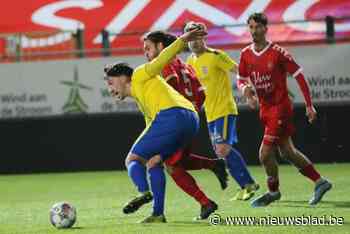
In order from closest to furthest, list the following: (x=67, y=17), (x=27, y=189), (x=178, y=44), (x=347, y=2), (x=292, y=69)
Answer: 1. (x=178, y=44)
2. (x=292, y=69)
3. (x=27, y=189)
4. (x=347, y=2)
5. (x=67, y=17)

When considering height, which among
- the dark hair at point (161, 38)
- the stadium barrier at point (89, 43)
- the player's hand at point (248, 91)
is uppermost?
the stadium barrier at point (89, 43)

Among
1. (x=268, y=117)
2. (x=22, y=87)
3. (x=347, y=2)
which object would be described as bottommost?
(x=268, y=117)

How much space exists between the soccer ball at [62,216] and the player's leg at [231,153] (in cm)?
316

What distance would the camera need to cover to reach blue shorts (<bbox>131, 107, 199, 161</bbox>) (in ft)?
31.6

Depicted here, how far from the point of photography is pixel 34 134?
1945 cm

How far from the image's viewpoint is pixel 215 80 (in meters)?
13.6

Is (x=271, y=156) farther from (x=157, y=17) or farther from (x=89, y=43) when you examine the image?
(x=157, y=17)

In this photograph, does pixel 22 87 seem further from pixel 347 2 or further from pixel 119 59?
pixel 347 2

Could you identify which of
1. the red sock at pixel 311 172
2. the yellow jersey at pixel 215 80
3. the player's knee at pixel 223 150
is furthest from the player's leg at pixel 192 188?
the yellow jersey at pixel 215 80

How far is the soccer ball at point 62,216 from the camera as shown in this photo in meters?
9.75

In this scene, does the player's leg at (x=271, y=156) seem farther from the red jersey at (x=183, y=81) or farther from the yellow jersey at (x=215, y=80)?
the yellow jersey at (x=215, y=80)

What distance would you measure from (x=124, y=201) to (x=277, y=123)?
2.35m

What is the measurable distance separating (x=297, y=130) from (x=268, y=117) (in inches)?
267

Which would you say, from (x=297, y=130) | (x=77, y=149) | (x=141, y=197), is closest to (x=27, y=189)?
(x=77, y=149)
